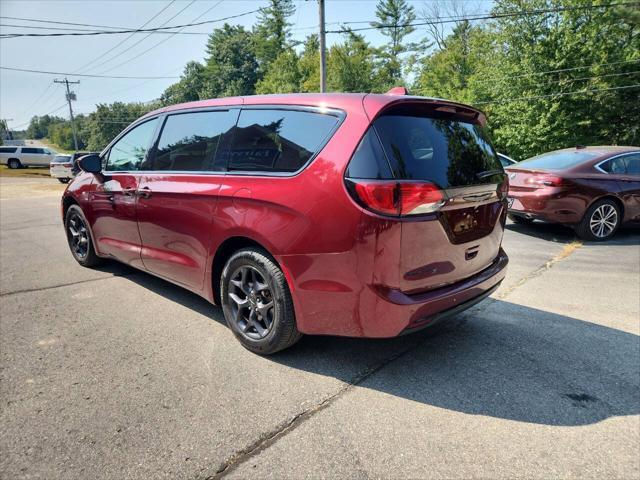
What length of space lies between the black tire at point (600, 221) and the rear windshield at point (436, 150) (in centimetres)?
470

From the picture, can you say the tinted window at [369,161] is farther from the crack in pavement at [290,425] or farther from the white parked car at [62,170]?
the white parked car at [62,170]

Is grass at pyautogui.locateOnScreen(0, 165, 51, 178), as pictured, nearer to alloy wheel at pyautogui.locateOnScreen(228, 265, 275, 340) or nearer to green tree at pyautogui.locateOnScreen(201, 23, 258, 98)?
alloy wheel at pyautogui.locateOnScreen(228, 265, 275, 340)

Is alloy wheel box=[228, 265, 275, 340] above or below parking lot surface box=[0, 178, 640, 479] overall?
above

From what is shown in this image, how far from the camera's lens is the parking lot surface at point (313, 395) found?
196 cm

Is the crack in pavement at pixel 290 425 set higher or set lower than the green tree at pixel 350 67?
lower

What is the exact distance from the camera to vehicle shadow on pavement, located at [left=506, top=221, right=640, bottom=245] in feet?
22.7

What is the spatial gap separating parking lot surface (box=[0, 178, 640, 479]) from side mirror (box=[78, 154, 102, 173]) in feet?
4.22

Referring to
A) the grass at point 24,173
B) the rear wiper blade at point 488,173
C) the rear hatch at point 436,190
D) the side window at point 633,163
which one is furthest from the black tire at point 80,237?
the grass at point 24,173

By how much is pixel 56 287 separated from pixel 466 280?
13.4ft

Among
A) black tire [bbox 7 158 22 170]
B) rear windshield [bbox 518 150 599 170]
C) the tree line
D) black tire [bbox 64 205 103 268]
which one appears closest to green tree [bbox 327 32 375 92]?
the tree line

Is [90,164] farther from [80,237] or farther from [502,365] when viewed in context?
[502,365]

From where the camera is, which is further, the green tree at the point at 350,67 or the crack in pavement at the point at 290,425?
the green tree at the point at 350,67

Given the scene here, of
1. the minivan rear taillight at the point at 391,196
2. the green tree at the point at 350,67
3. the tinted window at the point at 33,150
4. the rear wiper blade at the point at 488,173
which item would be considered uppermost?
the green tree at the point at 350,67

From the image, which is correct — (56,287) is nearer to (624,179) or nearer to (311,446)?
(311,446)
